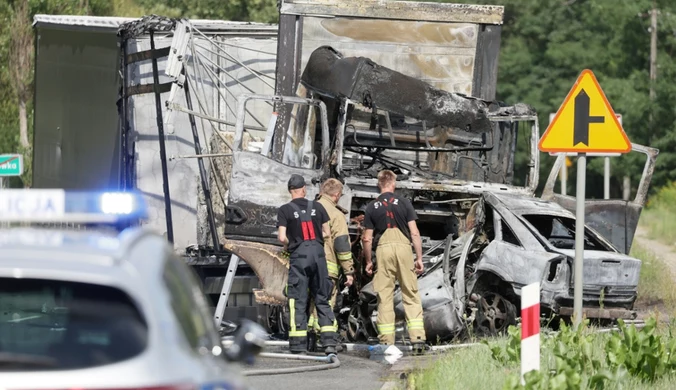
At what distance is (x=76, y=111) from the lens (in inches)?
730

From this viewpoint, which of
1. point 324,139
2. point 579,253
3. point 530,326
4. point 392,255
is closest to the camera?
point 530,326

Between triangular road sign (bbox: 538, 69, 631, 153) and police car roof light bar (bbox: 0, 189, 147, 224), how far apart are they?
564cm

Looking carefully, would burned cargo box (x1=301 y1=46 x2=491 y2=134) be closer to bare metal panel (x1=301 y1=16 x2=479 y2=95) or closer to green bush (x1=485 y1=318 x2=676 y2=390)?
bare metal panel (x1=301 y1=16 x2=479 y2=95)

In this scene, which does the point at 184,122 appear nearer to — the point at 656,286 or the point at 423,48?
the point at 423,48

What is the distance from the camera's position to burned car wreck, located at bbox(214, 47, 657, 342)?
12938mm

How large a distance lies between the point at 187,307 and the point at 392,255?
7.33 meters

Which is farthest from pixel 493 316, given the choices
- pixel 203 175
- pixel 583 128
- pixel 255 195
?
pixel 203 175

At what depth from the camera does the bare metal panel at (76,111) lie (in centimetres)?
1773

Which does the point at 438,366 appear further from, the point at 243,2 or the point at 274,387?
the point at 243,2

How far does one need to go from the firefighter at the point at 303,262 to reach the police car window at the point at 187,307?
6.30 m

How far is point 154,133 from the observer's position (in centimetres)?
1595

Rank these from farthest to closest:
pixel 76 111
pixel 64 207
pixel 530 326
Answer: pixel 76 111, pixel 530 326, pixel 64 207

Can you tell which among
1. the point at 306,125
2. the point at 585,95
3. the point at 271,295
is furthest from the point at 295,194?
the point at 585,95

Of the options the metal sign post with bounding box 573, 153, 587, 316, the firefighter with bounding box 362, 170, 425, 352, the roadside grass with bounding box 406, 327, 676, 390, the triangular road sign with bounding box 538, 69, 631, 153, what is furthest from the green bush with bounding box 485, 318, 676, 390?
the firefighter with bounding box 362, 170, 425, 352
